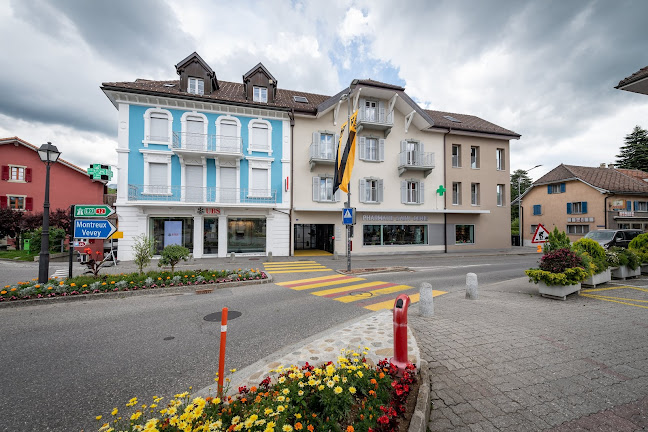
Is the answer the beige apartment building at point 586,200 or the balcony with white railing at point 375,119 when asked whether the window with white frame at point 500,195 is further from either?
the balcony with white railing at point 375,119

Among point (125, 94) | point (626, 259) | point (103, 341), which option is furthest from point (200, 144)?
point (626, 259)

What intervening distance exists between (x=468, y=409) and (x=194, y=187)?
18.2 metres

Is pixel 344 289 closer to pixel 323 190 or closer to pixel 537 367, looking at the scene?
pixel 537 367

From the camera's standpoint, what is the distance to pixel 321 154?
19828mm

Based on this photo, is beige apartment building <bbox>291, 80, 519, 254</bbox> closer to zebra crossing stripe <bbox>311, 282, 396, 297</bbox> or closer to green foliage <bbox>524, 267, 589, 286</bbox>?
zebra crossing stripe <bbox>311, 282, 396, 297</bbox>

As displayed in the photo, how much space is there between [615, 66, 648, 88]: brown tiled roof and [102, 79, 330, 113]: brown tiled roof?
1560 centimetres

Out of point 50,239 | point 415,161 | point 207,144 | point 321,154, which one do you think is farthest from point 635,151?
point 50,239

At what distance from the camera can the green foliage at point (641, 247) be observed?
1062 centimetres

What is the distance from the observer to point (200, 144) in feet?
57.7

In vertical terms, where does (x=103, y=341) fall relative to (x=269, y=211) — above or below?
below

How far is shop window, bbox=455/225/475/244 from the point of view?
23.2m

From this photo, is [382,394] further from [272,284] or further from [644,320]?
[272,284]

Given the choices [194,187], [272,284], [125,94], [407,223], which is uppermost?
[125,94]

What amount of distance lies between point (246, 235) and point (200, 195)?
4.04 metres
